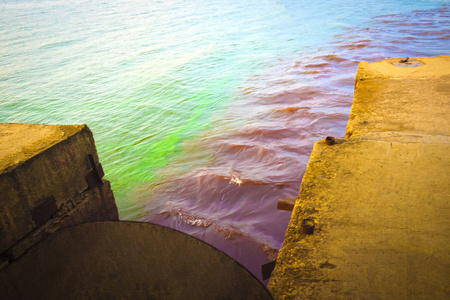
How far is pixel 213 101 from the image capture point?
8000mm

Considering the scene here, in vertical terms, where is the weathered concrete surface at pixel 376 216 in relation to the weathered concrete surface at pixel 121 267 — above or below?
below

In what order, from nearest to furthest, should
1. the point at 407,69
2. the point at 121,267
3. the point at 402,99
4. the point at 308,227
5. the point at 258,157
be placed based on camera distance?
the point at 121,267 < the point at 308,227 < the point at 402,99 < the point at 407,69 < the point at 258,157

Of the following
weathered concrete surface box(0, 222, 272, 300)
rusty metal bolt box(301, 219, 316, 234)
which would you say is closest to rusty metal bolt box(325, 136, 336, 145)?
rusty metal bolt box(301, 219, 316, 234)

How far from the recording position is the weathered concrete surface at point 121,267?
1338 millimetres

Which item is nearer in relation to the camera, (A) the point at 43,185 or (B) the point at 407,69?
(A) the point at 43,185

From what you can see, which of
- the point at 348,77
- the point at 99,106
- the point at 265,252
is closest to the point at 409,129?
the point at 265,252

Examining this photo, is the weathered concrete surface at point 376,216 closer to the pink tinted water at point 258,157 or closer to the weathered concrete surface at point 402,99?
the weathered concrete surface at point 402,99

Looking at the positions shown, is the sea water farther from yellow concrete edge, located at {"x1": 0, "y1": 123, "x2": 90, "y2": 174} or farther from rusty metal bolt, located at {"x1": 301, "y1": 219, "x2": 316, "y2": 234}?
yellow concrete edge, located at {"x1": 0, "y1": 123, "x2": 90, "y2": 174}

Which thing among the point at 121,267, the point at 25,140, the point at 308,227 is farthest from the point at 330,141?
the point at 25,140

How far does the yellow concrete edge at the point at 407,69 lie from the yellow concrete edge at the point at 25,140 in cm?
358

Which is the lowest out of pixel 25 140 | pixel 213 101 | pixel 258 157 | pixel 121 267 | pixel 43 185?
pixel 258 157

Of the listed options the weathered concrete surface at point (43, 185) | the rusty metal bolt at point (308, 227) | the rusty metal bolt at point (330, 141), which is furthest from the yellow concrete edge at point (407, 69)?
the weathered concrete surface at point (43, 185)

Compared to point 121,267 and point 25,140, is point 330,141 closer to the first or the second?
point 121,267

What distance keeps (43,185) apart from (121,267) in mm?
956
